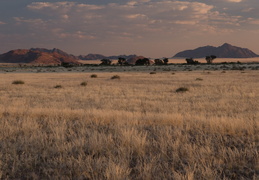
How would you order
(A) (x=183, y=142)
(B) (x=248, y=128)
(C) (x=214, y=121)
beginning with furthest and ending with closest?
(C) (x=214, y=121)
(B) (x=248, y=128)
(A) (x=183, y=142)

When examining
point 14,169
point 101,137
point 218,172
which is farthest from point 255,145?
point 14,169

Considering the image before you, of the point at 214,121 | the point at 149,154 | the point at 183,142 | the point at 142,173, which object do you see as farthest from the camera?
the point at 214,121

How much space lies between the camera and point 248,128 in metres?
6.40

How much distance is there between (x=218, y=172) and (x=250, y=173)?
571 millimetres

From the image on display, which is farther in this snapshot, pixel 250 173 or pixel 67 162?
pixel 67 162

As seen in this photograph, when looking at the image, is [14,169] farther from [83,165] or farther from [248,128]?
[248,128]

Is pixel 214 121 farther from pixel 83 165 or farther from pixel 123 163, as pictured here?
pixel 83 165

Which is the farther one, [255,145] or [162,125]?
[162,125]

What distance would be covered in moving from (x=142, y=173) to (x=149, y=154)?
999mm

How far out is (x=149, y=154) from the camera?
4.97m

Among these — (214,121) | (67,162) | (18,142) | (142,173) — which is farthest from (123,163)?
(214,121)

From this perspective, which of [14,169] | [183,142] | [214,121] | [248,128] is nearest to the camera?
[14,169]

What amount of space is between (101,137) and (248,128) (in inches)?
164

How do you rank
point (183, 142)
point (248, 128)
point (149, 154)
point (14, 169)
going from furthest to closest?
point (248, 128) < point (183, 142) < point (149, 154) < point (14, 169)
